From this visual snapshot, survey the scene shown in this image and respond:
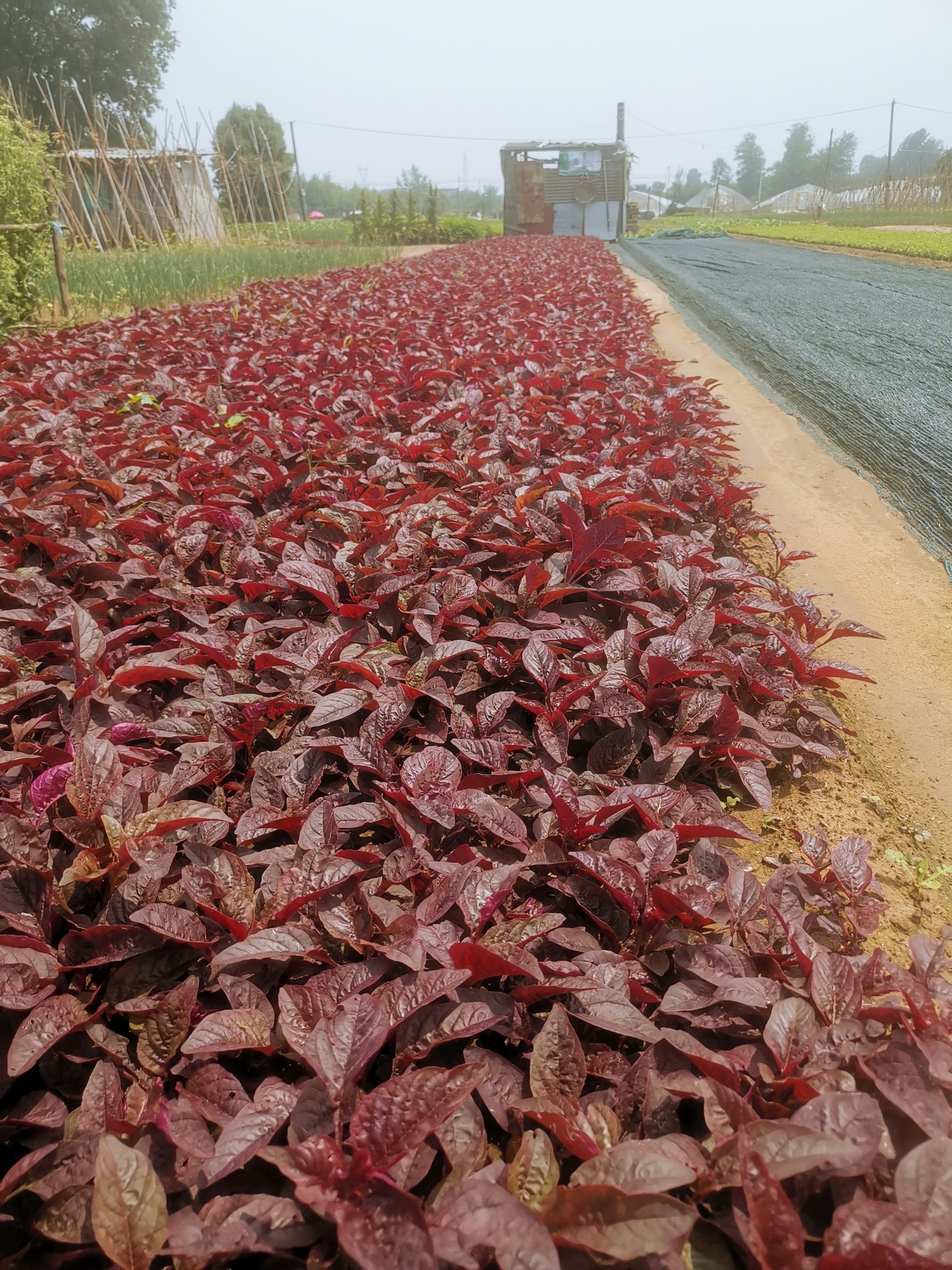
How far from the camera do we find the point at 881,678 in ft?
7.95

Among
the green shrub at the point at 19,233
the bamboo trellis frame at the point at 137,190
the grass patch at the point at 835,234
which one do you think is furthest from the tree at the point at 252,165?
the grass patch at the point at 835,234

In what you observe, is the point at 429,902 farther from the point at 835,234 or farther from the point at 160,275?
the point at 835,234

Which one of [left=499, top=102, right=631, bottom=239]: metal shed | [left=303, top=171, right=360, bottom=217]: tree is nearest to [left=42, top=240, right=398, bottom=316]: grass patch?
[left=499, top=102, right=631, bottom=239]: metal shed

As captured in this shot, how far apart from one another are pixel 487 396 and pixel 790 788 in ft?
9.20

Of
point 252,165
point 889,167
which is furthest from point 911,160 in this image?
point 252,165

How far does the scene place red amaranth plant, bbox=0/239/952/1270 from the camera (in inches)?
34.5

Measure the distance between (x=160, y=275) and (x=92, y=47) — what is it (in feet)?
113

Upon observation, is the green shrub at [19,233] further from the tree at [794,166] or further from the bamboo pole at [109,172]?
the tree at [794,166]

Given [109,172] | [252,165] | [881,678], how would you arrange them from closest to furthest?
[881,678] < [109,172] < [252,165]

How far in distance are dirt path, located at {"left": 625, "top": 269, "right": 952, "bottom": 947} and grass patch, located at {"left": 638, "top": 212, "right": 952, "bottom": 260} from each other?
13.4 m

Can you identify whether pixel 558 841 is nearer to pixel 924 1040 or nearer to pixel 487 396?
pixel 924 1040

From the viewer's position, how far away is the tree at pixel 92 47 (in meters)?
29.6

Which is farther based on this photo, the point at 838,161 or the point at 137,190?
the point at 838,161

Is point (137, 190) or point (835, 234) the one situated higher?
point (137, 190)
